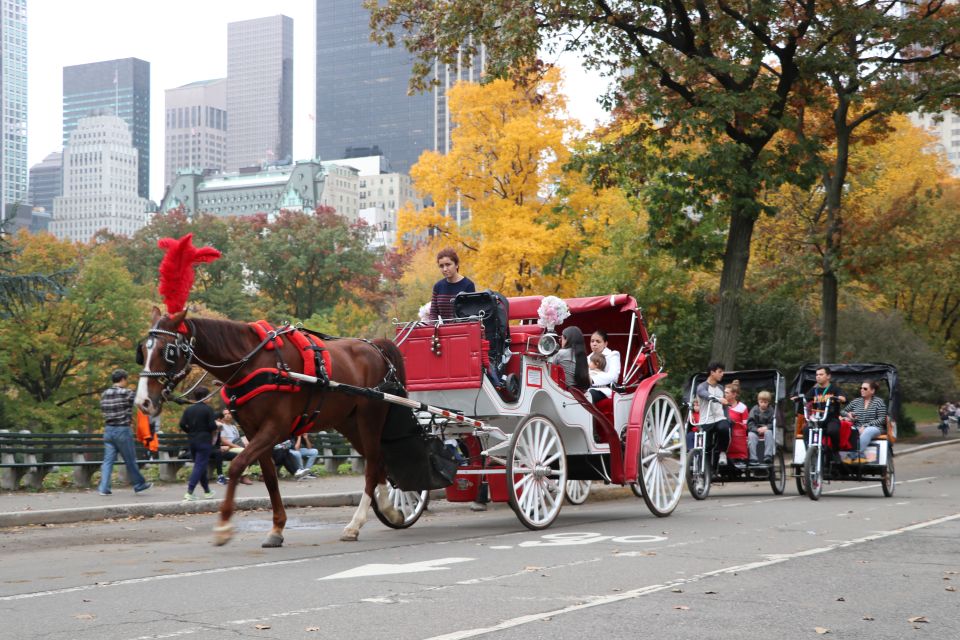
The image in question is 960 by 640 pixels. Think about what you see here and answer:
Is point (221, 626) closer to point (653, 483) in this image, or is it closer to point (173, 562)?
point (173, 562)

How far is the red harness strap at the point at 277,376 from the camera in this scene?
10828mm

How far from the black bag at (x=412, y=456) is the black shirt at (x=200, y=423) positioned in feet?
20.6

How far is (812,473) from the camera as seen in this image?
17.8 m

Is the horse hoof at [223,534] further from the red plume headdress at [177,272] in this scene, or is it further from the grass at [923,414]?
the grass at [923,414]

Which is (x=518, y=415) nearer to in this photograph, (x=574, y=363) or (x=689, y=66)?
(x=574, y=363)

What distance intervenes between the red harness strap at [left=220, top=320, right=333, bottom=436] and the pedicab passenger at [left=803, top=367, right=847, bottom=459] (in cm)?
961

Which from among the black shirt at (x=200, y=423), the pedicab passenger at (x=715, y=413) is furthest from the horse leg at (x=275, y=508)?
the pedicab passenger at (x=715, y=413)

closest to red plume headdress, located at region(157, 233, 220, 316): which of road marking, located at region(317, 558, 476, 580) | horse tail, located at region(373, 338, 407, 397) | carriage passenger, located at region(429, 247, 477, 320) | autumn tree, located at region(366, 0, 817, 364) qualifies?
horse tail, located at region(373, 338, 407, 397)

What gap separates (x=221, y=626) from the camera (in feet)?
22.5

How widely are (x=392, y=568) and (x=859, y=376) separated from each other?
44.8 feet

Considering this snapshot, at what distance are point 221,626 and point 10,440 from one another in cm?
1273

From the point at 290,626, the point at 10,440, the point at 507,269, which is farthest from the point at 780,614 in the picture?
the point at 507,269

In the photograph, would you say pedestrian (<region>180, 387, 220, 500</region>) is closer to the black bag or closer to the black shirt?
the black shirt

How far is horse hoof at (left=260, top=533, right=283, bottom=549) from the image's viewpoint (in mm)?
11078
